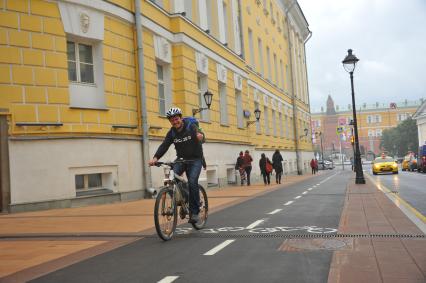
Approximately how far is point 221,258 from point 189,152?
8.21 feet

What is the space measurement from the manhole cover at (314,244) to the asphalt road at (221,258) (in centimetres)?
1

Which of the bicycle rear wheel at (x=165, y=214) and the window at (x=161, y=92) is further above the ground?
the window at (x=161, y=92)

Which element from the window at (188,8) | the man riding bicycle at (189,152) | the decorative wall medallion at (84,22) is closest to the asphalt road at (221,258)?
the man riding bicycle at (189,152)

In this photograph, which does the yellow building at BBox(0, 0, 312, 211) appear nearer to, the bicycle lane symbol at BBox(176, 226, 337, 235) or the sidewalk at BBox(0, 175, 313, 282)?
the sidewalk at BBox(0, 175, 313, 282)

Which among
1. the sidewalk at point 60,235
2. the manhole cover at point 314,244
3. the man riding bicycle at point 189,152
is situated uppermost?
the man riding bicycle at point 189,152

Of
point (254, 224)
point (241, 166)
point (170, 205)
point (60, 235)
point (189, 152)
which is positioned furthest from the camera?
point (241, 166)

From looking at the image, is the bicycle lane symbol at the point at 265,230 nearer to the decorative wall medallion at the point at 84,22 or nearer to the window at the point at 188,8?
the decorative wall medallion at the point at 84,22

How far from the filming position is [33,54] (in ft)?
43.5

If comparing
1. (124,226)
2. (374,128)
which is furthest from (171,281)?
(374,128)

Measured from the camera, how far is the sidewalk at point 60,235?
19.0 ft

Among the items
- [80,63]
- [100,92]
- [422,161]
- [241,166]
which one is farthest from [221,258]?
[422,161]

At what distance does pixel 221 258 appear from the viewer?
568 centimetres

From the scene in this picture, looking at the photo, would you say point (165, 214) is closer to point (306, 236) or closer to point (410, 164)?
point (306, 236)

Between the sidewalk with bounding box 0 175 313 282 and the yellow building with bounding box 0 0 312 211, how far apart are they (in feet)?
5.40
